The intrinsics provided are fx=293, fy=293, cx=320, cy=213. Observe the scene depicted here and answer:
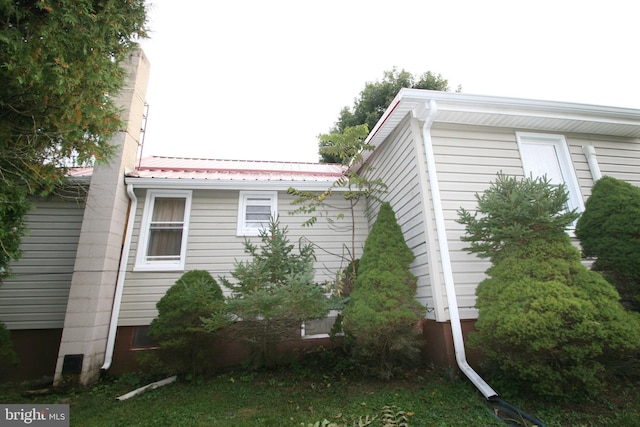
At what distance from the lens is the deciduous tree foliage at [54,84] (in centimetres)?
306

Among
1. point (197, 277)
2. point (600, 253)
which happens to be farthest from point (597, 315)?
point (197, 277)

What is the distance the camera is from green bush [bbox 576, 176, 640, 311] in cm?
370

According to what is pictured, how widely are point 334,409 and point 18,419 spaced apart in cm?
348

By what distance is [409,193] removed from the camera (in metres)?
4.97

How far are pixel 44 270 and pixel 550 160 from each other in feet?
33.3

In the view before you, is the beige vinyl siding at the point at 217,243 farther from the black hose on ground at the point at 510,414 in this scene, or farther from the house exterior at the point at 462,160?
the black hose on ground at the point at 510,414

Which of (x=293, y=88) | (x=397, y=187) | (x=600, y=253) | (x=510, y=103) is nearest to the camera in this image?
(x=600, y=253)

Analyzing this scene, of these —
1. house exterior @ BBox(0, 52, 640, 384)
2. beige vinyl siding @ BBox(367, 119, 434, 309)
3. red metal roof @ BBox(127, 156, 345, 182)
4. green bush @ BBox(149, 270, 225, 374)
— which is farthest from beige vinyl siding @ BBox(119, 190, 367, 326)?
beige vinyl siding @ BBox(367, 119, 434, 309)

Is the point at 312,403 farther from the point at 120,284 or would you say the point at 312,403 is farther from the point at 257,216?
the point at 120,284

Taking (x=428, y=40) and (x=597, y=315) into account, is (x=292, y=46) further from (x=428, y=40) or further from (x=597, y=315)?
(x=597, y=315)

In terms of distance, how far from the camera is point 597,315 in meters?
2.87

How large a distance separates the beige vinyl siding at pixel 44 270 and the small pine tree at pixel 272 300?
13.7ft

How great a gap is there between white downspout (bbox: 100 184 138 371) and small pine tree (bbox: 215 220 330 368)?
272 cm

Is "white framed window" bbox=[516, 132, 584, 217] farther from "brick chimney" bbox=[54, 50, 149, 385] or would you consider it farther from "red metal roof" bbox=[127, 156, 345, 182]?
"brick chimney" bbox=[54, 50, 149, 385]
